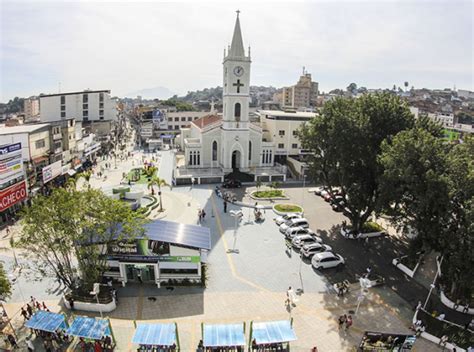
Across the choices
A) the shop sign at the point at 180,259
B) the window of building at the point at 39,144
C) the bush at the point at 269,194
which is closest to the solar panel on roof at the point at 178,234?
the shop sign at the point at 180,259

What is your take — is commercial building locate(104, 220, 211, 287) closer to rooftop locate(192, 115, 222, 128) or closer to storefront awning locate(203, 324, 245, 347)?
storefront awning locate(203, 324, 245, 347)

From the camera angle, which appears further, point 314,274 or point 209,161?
point 209,161

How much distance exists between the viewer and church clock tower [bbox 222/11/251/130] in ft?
164

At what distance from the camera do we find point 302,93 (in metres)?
162

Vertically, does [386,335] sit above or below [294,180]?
below

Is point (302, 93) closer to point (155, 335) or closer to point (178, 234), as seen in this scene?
point (178, 234)

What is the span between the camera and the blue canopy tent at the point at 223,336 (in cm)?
1669

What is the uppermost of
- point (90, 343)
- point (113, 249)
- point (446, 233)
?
point (446, 233)

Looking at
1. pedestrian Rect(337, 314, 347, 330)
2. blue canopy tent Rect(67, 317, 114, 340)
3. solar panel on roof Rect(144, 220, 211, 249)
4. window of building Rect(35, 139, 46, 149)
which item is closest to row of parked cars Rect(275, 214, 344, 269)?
pedestrian Rect(337, 314, 347, 330)

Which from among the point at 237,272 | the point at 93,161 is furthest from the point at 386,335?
the point at 93,161

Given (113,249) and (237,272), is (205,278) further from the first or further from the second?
(113,249)

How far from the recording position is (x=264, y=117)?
6278 cm

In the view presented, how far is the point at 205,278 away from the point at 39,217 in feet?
38.3

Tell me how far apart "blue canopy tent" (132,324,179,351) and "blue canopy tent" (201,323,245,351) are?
1.64m
